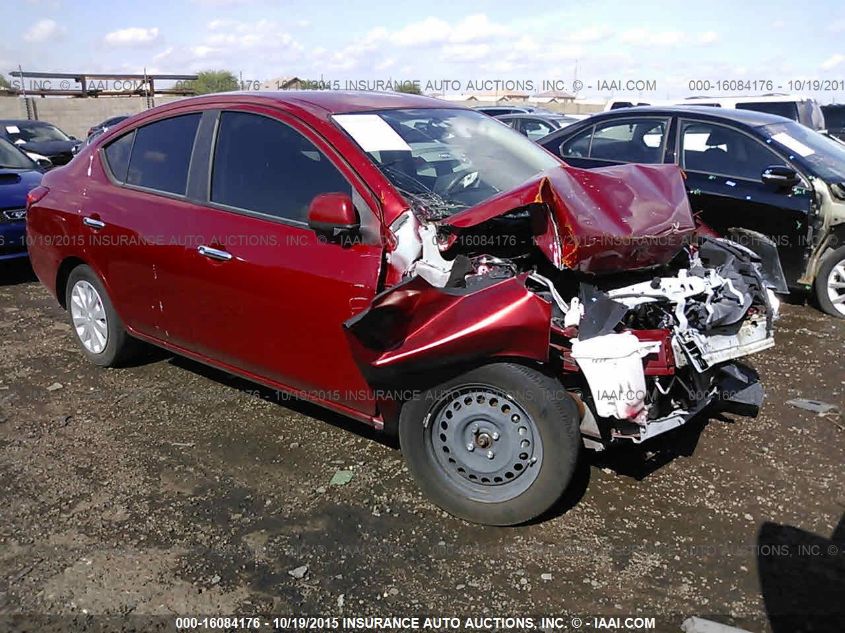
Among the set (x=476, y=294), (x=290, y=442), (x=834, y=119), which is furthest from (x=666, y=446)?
(x=834, y=119)

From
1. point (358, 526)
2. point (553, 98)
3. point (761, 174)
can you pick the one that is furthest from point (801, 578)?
point (553, 98)

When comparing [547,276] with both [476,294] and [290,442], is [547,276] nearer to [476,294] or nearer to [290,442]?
[476,294]

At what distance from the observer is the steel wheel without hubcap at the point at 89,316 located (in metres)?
4.92

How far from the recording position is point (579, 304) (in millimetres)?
3064

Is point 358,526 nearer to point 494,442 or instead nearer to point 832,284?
point 494,442

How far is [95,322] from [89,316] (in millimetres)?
68

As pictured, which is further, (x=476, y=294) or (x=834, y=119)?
(x=834, y=119)

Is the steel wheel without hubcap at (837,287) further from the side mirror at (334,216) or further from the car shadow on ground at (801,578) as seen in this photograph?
the side mirror at (334,216)

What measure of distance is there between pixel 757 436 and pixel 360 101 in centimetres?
287

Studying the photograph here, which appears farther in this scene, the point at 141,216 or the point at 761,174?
the point at 761,174

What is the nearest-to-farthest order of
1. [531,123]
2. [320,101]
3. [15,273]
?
[320,101], [15,273], [531,123]

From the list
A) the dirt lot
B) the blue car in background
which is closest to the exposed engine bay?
the dirt lot

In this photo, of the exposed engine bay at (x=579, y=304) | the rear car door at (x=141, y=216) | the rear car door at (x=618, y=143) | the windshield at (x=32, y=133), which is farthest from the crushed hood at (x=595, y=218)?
the windshield at (x=32, y=133)

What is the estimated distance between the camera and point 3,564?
9.75ft
